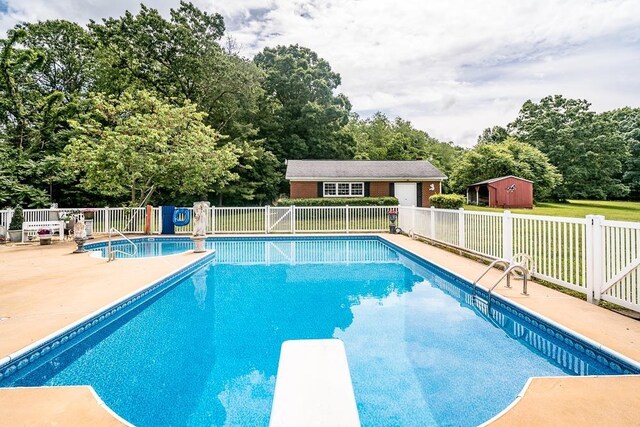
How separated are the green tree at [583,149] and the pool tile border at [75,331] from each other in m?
34.0

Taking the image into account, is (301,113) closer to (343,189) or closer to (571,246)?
(343,189)

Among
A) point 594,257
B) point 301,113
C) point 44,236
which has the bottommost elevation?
point 44,236

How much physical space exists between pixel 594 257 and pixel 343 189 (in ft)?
55.7

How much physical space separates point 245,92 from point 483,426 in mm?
24378

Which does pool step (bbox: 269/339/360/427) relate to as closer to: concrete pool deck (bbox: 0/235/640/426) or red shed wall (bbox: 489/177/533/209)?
concrete pool deck (bbox: 0/235/640/426)

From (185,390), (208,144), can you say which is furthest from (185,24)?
(185,390)

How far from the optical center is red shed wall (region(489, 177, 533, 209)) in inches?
1014

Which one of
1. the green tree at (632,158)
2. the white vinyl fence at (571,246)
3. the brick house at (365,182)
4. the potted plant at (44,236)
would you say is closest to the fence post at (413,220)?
the white vinyl fence at (571,246)

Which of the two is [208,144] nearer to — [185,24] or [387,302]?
[185,24]

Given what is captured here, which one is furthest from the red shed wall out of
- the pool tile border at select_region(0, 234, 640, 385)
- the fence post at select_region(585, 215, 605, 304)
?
the fence post at select_region(585, 215, 605, 304)

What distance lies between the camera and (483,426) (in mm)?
2297

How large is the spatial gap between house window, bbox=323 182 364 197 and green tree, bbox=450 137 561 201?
1390 centimetres

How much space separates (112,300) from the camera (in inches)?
200

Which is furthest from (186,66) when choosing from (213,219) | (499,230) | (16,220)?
(499,230)
